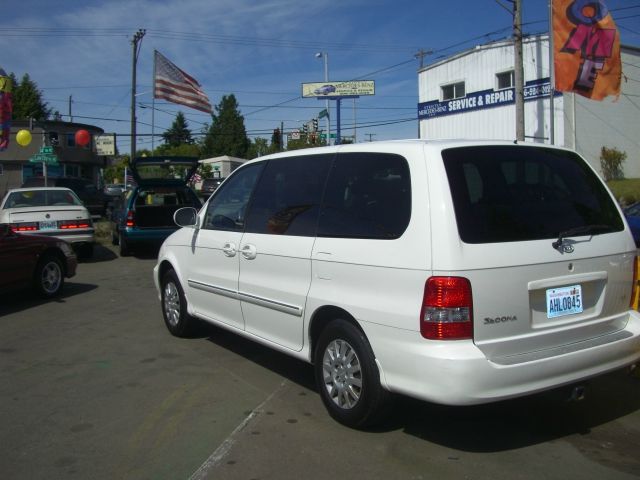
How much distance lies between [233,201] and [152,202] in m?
8.76

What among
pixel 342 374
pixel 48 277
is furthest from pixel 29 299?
pixel 342 374

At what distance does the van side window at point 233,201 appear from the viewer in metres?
5.30

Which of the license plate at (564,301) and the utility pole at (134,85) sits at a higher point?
the utility pole at (134,85)

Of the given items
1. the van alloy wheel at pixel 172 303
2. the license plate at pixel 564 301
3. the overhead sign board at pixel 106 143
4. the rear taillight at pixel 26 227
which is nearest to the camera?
the license plate at pixel 564 301

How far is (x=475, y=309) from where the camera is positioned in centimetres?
335

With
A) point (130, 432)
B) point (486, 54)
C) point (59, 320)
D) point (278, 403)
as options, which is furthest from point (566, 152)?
point (486, 54)

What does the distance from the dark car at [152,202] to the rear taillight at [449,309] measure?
32.8 feet

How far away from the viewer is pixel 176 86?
2769 cm

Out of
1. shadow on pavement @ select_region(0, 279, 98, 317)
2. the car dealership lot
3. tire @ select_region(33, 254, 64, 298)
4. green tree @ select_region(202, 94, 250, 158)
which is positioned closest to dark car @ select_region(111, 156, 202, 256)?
shadow on pavement @ select_region(0, 279, 98, 317)

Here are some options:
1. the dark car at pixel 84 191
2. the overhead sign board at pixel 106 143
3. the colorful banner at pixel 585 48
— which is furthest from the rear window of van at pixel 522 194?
the overhead sign board at pixel 106 143

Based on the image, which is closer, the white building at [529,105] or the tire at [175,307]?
the tire at [175,307]

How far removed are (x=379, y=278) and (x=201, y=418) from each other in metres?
1.73

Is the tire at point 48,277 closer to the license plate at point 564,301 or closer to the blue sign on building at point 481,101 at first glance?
the license plate at point 564,301

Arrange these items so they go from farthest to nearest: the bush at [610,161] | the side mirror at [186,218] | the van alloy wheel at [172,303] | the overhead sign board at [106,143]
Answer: the overhead sign board at [106,143], the bush at [610,161], the van alloy wheel at [172,303], the side mirror at [186,218]
